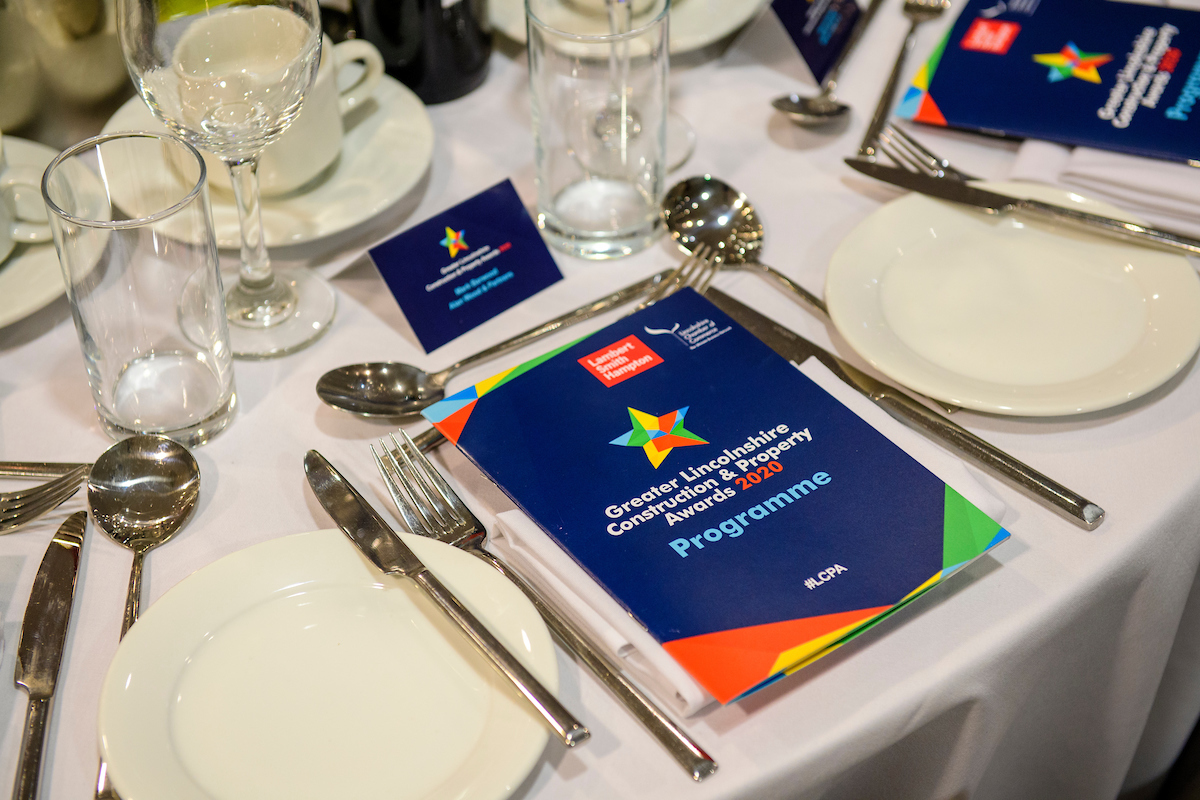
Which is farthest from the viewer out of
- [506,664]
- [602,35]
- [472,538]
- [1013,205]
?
[1013,205]

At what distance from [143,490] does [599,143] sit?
50cm

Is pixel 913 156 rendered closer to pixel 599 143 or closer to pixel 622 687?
pixel 599 143

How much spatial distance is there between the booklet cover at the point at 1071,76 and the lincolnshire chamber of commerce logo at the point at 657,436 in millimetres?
502

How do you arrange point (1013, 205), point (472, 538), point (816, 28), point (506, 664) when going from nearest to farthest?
point (506, 664) < point (472, 538) < point (1013, 205) < point (816, 28)

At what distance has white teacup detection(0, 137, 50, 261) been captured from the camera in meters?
0.78

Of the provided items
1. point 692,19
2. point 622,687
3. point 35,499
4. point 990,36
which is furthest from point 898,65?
point 35,499

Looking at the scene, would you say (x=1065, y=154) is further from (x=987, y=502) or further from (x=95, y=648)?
(x=95, y=648)

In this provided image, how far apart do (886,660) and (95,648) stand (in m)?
0.47

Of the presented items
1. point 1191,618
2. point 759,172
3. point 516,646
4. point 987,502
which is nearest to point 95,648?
point 516,646

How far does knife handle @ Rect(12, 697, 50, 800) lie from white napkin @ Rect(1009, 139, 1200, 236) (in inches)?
34.4

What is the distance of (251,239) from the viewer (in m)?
0.79

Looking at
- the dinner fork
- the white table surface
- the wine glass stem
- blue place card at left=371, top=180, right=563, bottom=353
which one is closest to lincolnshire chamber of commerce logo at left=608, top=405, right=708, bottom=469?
the white table surface

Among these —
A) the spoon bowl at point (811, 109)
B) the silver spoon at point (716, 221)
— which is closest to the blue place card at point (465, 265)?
the silver spoon at point (716, 221)

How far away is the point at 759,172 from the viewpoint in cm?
96
